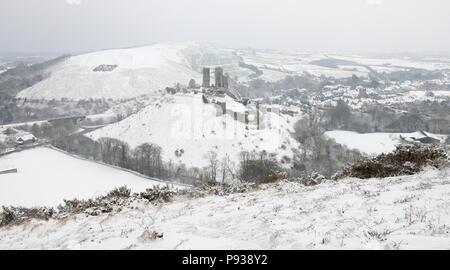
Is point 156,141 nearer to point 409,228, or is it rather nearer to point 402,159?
point 402,159

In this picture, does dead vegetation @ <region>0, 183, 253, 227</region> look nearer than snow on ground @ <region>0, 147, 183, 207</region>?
Yes

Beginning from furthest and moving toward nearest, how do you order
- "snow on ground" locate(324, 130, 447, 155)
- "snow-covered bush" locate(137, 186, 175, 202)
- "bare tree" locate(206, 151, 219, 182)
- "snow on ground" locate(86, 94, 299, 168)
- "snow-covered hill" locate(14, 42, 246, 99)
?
1. "snow-covered hill" locate(14, 42, 246, 99)
2. "snow on ground" locate(324, 130, 447, 155)
3. "snow on ground" locate(86, 94, 299, 168)
4. "bare tree" locate(206, 151, 219, 182)
5. "snow-covered bush" locate(137, 186, 175, 202)

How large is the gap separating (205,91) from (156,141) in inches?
954

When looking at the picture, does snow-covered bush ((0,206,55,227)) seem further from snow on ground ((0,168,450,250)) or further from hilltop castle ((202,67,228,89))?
hilltop castle ((202,67,228,89))

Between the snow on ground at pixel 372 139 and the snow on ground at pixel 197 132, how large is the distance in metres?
12.7

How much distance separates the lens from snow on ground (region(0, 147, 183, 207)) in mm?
38500

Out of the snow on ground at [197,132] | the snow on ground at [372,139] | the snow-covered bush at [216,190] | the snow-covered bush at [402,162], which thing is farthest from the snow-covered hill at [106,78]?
the snow-covered bush at [402,162]

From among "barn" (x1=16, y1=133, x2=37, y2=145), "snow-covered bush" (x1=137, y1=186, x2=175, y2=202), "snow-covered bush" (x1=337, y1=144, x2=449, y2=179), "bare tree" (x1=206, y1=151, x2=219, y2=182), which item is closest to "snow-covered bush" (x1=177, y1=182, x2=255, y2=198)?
"snow-covered bush" (x1=137, y1=186, x2=175, y2=202)

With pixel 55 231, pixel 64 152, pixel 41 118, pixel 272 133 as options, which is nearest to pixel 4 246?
pixel 55 231

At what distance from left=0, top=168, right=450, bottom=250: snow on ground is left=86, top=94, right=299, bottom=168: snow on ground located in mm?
42428

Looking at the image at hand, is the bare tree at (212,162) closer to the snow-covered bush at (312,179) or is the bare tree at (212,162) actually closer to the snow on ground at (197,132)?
the snow on ground at (197,132)

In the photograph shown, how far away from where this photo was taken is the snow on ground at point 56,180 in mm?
38500

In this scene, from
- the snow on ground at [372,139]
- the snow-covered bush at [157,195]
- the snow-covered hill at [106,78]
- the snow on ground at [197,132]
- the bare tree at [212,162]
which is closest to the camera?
the snow-covered bush at [157,195]

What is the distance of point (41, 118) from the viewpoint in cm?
11838
